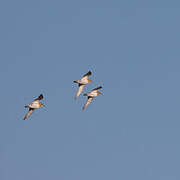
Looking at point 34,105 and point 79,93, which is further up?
point 79,93

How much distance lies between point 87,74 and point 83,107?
26.4 ft

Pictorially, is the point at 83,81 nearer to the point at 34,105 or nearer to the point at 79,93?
the point at 79,93

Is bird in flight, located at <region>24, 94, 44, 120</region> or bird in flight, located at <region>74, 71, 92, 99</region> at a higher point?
bird in flight, located at <region>74, 71, 92, 99</region>

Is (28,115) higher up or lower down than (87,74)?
lower down

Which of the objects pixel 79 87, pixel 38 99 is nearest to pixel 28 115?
pixel 38 99

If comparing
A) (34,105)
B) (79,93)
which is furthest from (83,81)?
(34,105)

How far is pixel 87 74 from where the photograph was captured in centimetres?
14738

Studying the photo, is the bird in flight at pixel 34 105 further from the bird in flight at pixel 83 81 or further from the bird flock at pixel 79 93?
the bird in flight at pixel 83 81

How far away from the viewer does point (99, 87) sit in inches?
5920

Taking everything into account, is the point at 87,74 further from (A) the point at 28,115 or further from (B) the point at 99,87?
(A) the point at 28,115

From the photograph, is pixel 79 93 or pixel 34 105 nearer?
pixel 34 105

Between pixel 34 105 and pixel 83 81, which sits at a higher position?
pixel 83 81

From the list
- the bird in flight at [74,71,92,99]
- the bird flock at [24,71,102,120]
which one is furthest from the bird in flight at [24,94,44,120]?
the bird in flight at [74,71,92,99]

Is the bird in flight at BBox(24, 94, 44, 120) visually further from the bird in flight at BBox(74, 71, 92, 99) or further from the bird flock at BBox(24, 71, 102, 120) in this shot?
the bird in flight at BBox(74, 71, 92, 99)
